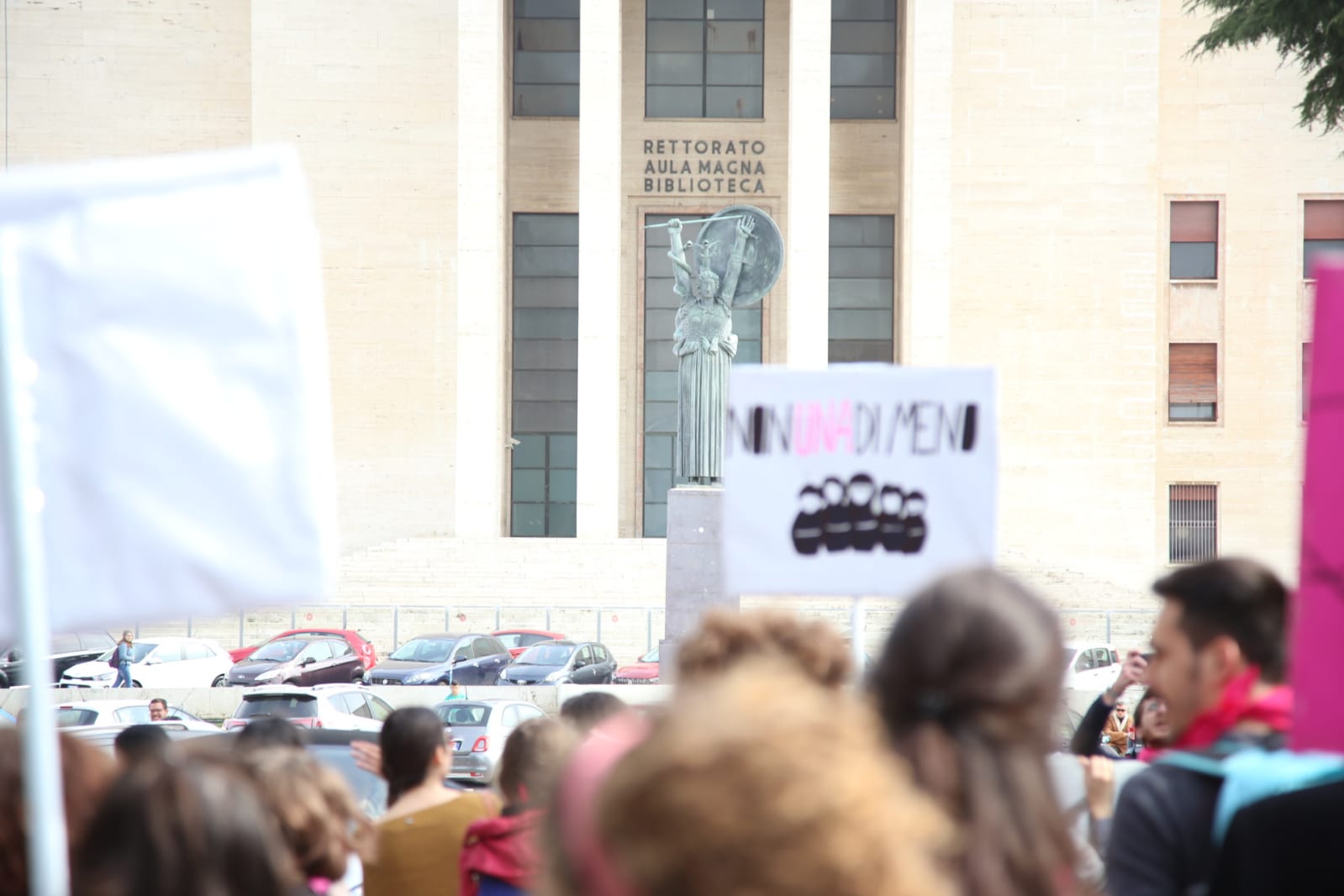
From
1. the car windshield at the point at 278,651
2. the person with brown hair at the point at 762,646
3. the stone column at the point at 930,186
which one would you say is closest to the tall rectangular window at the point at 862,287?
the stone column at the point at 930,186

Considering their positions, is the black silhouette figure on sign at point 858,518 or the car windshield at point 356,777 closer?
the black silhouette figure on sign at point 858,518

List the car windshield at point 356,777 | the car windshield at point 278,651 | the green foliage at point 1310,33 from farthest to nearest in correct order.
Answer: the car windshield at point 278,651 → the green foliage at point 1310,33 → the car windshield at point 356,777

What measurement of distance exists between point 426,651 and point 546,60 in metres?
23.1

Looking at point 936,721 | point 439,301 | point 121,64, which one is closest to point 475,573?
point 439,301

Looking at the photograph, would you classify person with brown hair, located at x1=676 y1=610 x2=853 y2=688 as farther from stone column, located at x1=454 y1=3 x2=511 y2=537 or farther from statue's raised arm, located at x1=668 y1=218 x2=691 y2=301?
stone column, located at x1=454 y1=3 x2=511 y2=537

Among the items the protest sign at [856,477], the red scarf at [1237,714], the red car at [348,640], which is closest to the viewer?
the red scarf at [1237,714]

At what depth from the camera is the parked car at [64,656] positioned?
2180 cm

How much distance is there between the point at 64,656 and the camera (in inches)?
910

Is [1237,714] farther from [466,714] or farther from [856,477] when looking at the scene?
[466,714]

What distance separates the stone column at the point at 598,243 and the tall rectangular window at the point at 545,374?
15.9 feet

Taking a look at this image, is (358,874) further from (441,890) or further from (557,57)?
(557,57)

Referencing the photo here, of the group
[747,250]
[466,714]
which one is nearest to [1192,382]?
[747,250]

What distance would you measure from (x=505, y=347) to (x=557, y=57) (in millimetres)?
7931

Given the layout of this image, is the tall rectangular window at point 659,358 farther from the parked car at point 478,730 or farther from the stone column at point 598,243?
the parked car at point 478,730
